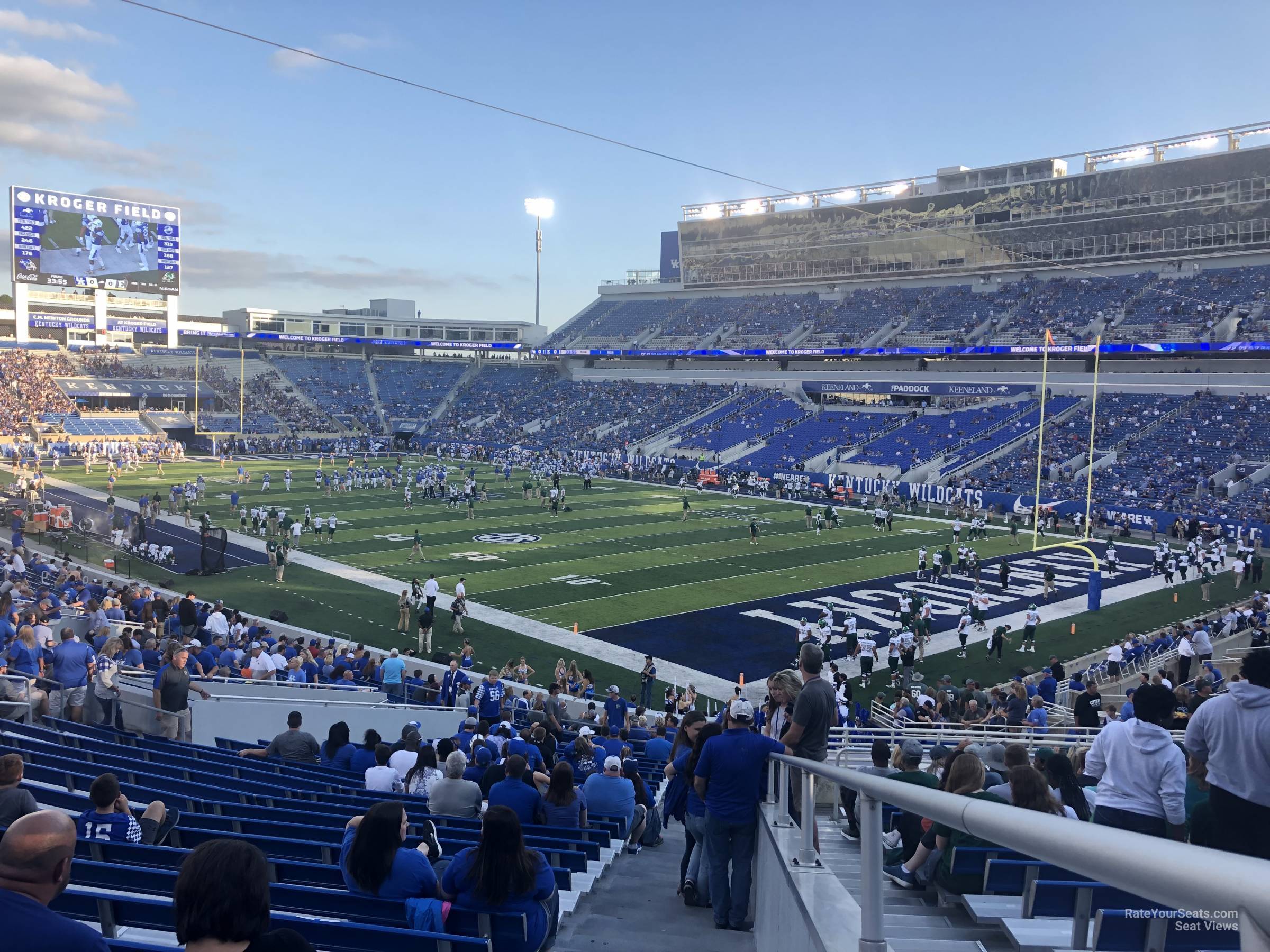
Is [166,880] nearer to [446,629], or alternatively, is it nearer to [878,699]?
[878,699]

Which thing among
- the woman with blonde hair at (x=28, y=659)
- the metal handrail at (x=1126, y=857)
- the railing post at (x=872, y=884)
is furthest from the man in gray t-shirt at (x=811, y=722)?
the woman with blonde hair at (x=28, y=659)

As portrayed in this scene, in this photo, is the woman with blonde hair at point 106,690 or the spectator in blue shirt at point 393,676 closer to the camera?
the woman with blonde hair at point 106,690

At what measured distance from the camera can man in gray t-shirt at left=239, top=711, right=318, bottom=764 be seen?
27.3ft

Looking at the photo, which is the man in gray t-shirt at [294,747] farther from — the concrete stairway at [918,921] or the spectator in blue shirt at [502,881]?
the concrete stairway at [918,921]

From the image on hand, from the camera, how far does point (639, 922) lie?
5.37m

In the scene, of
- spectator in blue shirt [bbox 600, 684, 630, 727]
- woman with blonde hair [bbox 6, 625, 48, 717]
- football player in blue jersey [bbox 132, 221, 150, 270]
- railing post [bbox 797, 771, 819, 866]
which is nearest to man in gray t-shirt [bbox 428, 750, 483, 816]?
railing post [bbox 797, 771, 819, 866]

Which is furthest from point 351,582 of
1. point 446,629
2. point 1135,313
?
point 1135,313

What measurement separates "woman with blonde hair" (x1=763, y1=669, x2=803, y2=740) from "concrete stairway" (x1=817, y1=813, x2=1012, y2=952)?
1.09m

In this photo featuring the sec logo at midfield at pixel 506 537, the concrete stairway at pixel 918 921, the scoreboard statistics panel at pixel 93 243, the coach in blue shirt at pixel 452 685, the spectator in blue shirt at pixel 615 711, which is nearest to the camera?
the concrete stairway at pixel 918 921

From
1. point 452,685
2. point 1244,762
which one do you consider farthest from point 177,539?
point 1244,762

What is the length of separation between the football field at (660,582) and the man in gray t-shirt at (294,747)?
9791 millimetres

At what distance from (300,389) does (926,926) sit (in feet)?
267

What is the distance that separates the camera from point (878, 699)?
17547 mm

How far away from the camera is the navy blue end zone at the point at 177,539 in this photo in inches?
1067
